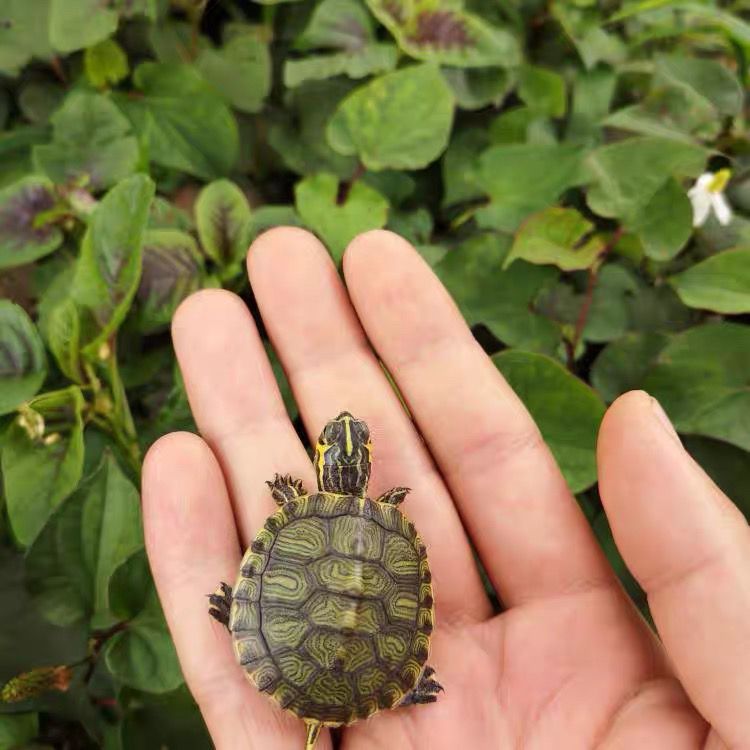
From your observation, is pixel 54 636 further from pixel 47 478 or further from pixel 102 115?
pixel 102 115

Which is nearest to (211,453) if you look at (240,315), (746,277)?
(240,315)

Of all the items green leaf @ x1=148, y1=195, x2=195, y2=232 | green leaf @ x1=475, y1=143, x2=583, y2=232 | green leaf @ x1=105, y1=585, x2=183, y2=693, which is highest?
green leaf @ x1=475, y1=143, x2=583, y2=232

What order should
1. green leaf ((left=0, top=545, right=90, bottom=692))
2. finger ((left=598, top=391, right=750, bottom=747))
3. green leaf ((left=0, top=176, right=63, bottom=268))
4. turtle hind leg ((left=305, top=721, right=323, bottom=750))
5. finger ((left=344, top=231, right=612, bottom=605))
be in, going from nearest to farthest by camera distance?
finger ((left=598, top=391, right=750, bottom=747)), turtle hind leg ((left=305, top=721, right=323, bottom=750)), finger ((left=344, top=231, right=612, bottom=605)), green leaf ((left=0, top=545, right=90, bottom=692)), green leaf ((left=0, top=176, right=63, bottom=268))

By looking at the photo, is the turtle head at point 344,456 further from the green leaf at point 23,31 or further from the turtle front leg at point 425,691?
the green leaf at point 23,31

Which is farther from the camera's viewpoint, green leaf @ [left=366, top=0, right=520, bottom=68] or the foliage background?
green leaf @ [left=366, top=0, right=520, bottom=68]

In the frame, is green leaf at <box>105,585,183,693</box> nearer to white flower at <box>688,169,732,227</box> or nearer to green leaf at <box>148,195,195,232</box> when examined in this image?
green leaf at <box>148,195,195,232</box>

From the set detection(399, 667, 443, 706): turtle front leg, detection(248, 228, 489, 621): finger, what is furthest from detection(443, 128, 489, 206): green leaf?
detection(399, 667, 443, 706): turtle front leg
